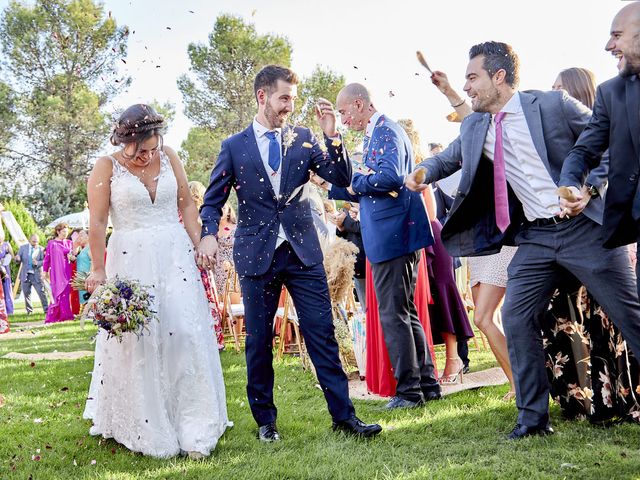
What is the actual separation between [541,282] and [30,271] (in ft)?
57.1

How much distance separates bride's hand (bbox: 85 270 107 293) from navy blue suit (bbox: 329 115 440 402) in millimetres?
1959

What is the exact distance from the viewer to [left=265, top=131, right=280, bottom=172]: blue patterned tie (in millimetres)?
4441

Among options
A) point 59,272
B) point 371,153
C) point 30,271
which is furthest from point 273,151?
point 30,271

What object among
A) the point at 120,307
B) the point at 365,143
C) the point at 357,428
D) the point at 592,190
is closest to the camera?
the point at 592,190

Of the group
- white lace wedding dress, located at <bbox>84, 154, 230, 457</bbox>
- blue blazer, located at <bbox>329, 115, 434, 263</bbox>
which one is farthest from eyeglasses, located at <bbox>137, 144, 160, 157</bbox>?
blue blazer, located at <bbox>329, 115, 434, 263</bbox>

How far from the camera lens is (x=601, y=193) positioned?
12.3ft

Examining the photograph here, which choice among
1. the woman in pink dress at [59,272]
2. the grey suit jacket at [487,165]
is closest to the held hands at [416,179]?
the grey suit jacket at [487,165]

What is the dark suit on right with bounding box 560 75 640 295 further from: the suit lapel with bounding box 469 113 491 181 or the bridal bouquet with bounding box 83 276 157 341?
the bridal bouquet with bounding box 83 276 157 341

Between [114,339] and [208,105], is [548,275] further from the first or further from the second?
[208,105]

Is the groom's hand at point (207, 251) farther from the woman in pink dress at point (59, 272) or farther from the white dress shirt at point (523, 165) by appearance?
the woman in pink dress at point (59, 272)

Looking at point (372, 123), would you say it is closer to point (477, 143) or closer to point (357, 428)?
point (477, 143)

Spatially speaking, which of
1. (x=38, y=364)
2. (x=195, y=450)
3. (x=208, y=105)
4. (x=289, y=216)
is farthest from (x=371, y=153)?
(x=208, y=105)

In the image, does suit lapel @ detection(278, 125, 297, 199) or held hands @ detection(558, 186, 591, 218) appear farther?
suit lapel @ detection(278, 125, 297, 199)

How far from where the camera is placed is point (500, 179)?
418 cm
